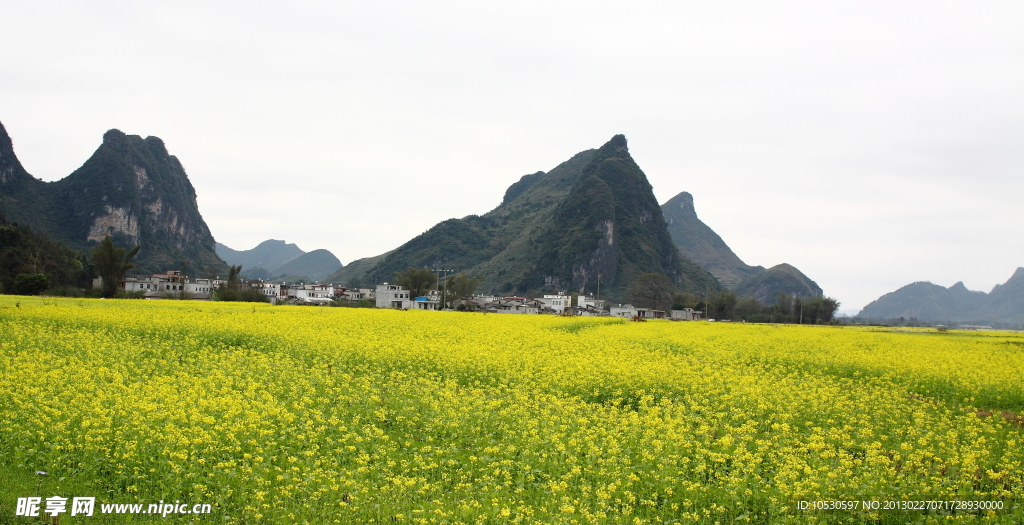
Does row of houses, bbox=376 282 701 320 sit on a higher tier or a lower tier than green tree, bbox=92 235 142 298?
lower

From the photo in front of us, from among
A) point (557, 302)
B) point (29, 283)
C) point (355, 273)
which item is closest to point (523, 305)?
point (557, 302)

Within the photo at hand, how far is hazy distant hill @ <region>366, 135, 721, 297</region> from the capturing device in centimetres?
13738

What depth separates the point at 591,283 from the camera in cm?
13750

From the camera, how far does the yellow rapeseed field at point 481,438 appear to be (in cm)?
718

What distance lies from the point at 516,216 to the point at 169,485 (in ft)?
612

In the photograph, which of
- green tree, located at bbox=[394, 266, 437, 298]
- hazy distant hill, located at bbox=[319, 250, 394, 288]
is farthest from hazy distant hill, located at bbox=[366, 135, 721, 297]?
green tree, located at bbox=[394, 266, 437, 298]

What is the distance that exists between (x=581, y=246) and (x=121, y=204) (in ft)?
307

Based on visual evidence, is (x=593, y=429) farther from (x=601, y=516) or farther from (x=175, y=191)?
(x=175, y=191)

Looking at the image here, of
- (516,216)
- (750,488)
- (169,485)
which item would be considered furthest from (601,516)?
(516,216)

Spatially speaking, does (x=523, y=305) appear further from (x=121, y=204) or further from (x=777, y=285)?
(x=777, y=285)

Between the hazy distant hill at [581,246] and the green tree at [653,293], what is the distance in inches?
1132

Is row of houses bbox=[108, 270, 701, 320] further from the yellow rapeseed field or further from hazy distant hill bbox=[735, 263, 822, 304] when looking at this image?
hazy distant hill bbox=[735, 263, 822, 304]

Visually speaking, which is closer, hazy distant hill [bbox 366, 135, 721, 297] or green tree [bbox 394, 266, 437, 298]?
green tree [bbox 394, 266, 437, 298]

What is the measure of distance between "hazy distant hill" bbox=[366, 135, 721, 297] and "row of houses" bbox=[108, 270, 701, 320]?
3626 cm
